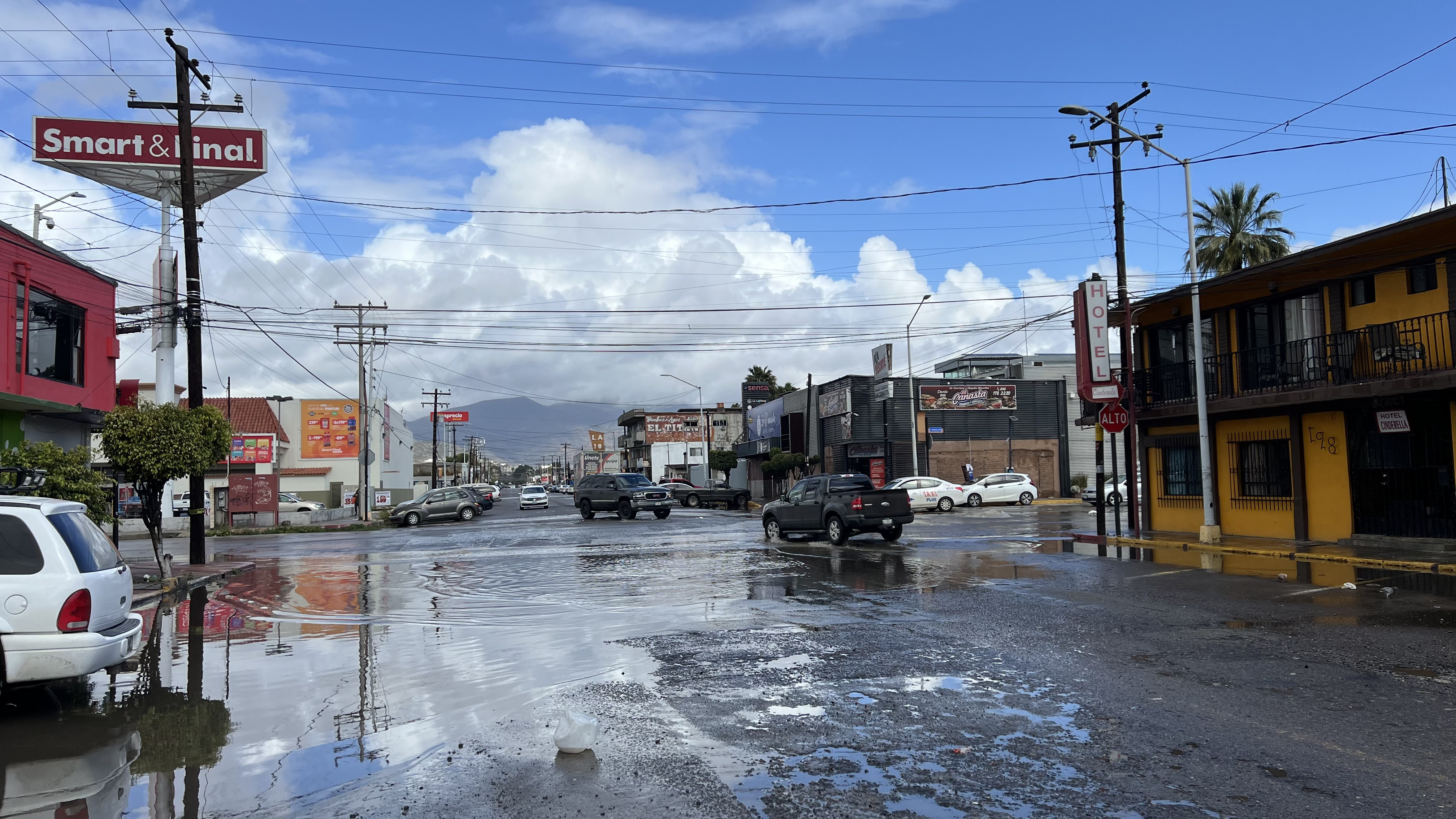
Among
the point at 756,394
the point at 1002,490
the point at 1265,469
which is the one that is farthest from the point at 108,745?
the point at 756,394

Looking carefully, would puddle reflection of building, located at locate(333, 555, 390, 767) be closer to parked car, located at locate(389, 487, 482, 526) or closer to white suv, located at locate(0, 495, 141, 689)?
white suv, located at locate(0, 495, 141, 689)

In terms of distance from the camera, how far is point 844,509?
23.5 meters

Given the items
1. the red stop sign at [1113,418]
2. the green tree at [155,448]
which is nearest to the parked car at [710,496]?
the red stop sign at [1113,418]

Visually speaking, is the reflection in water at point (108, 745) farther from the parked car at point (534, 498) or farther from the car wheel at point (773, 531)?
the parked car at point (534, 498)

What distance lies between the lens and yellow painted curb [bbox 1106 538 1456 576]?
16.9 metres

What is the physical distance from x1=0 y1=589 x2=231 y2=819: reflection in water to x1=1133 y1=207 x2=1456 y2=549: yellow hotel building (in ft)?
67.1

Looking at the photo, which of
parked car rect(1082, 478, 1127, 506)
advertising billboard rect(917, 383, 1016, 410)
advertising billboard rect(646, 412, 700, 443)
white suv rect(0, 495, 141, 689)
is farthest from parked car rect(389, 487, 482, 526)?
advertising billboard rect(646, 412, 700, 443)

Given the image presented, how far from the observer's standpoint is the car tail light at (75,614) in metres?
7.67

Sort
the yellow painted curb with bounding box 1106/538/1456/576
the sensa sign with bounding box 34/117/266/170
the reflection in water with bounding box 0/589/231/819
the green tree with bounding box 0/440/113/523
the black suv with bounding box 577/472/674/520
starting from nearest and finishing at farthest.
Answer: the reflection in water with bounding box 0/589/231/819, the green tree with bounding box 0/440/113/523, the yellow painted curb with bounding box 1106/538/1456/576, the sensa sign with bounding box 34/117/266/170, the black suv with bounding box 577/472/674/520

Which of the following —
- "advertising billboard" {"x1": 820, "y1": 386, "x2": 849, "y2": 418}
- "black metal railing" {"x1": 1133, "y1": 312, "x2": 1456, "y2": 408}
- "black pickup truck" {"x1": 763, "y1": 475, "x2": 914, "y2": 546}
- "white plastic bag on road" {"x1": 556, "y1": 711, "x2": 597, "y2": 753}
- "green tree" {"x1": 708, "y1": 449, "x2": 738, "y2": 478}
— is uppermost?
"advertising billboard" {"x1": 820, "y1": 386, "x2": 849, "y2": 418}

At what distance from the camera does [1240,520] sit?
24766 mm

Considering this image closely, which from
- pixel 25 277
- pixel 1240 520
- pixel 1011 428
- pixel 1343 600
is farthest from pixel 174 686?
pixel 1011 428

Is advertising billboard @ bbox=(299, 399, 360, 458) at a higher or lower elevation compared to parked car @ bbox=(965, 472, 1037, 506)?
higher

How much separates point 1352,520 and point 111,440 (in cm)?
2560
